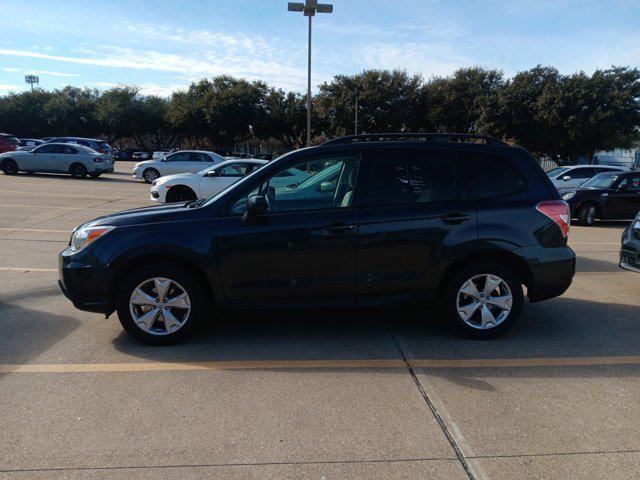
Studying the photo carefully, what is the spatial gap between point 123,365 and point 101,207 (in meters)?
11.2

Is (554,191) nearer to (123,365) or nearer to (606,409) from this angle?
(606,409)

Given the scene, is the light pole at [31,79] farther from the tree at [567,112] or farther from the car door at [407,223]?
the car door at [407,223]

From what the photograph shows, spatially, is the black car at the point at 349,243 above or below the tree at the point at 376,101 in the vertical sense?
below

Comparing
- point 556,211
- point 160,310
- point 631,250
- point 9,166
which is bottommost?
point 160,310

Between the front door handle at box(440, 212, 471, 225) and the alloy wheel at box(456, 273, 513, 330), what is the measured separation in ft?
1.79

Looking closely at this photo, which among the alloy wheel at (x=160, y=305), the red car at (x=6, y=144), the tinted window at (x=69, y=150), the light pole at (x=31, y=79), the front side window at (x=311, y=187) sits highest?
the light pole at (x=31, y=79)

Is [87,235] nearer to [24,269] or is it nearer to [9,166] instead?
[24,269]

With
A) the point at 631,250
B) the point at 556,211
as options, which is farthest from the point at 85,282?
the point at 631,250

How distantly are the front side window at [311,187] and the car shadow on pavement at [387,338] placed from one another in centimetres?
124

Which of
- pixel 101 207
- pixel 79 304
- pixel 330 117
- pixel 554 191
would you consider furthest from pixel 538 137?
pixel 79 304

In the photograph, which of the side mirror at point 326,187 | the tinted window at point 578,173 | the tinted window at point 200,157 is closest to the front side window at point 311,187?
the side mirror at point 326,187

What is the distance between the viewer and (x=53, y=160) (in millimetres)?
23297

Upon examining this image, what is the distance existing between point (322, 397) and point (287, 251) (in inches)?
53.0

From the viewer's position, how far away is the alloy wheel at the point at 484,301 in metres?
4.76
